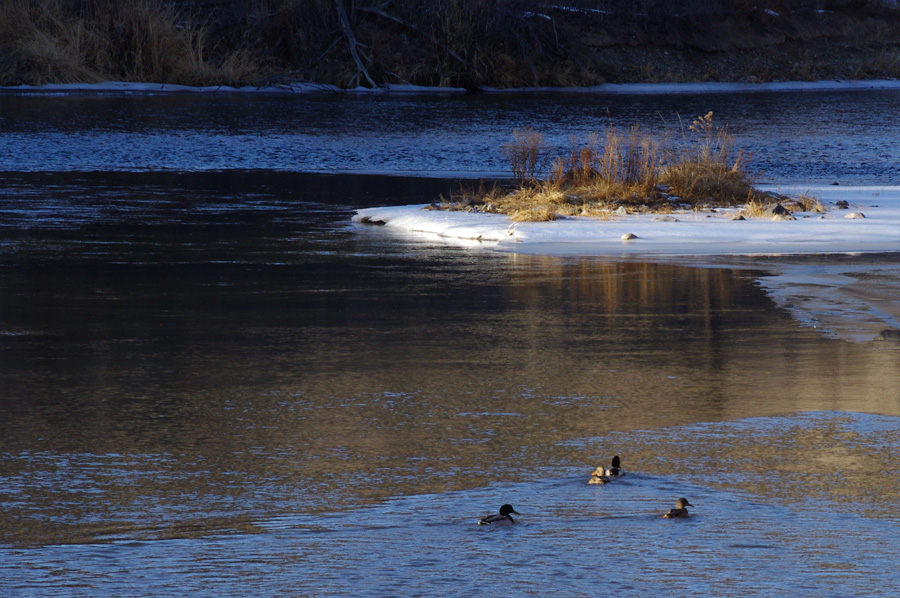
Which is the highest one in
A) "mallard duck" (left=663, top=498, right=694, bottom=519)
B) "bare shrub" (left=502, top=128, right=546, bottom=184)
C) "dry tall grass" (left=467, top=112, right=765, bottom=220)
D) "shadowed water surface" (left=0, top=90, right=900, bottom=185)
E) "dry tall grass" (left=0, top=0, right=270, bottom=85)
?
"dry tall grass" (left=0, top=0, right=270, bottom=85)

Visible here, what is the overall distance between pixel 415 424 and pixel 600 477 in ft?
4.44

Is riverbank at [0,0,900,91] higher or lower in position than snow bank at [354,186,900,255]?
higher

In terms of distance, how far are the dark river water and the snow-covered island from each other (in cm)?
50

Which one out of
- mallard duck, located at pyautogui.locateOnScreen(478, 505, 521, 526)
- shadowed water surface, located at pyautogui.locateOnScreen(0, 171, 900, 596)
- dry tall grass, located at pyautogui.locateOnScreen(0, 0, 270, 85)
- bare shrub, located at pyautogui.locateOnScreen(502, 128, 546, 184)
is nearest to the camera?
shadowed water surface, located at pyautogui.locateOnScreen(0, 171, 900, 596)

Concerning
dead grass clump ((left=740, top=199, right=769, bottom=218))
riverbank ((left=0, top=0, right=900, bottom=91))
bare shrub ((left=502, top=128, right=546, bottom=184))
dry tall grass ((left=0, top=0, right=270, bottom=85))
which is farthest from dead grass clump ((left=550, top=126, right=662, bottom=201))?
dry tall grass ((left=0, top=0, right=270, bottom=85))

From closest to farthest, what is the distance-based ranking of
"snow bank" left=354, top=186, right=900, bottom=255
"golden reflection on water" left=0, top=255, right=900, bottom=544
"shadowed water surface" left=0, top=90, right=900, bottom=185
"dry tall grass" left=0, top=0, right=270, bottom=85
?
"golden reflection on water" left=0, top=255, right=900, bottom=544 → "snow bank" left=354, top=186, right=900, bottom=255 → "shadowed water surface" left=0, top=90, right=900, bottom=185 → "dry tall grass" left=0, top=0, right=270, bottom=85

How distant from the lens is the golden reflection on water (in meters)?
5.82

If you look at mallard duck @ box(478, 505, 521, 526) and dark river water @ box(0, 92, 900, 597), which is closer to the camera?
dark river water @ box(0, 92, 900, 597)

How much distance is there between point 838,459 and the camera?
6289mm

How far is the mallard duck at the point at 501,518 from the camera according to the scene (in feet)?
17.3

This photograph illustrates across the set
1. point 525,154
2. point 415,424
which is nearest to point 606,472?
point 415,424

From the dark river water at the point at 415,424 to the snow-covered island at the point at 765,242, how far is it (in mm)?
503

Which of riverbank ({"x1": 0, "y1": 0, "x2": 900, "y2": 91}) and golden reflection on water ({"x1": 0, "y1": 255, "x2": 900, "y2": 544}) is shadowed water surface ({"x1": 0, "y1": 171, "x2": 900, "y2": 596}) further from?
riverbank ({"x1": 0, "y1": 0, "x2": 900, "y2": 91})

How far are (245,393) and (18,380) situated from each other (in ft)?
4.51
